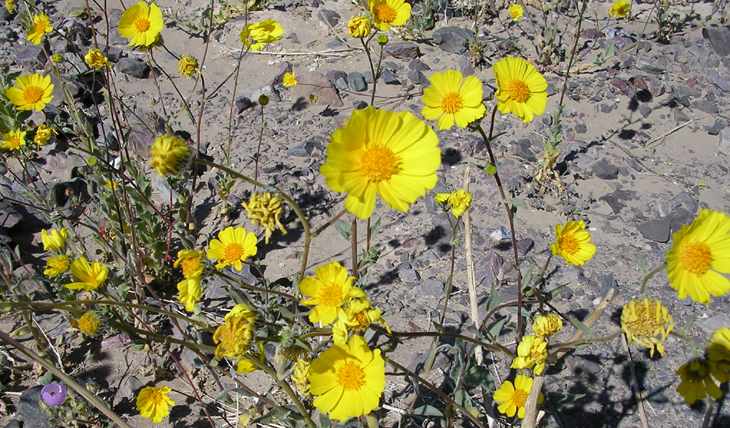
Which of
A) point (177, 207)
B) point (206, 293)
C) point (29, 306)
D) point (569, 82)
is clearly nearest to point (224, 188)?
point (177, 207)

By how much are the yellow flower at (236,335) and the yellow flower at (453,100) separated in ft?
4.46

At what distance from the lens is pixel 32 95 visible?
12.2 feet

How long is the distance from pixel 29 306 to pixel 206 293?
156cm

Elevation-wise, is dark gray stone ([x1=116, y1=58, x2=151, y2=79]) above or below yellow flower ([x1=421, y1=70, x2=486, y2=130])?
below

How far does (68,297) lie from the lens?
3236 mm

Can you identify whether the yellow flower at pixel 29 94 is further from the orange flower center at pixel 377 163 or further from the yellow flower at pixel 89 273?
the orange flower center at pixel 377 163

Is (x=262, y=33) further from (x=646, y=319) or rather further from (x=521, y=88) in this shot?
(x=646, y=319)

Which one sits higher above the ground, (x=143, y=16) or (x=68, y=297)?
(x=143, y=16)

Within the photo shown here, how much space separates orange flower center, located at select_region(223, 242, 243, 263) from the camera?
2998mm

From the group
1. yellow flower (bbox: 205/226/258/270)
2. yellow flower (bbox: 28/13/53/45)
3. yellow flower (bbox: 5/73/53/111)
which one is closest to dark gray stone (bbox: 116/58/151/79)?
yellow flower (bbox: 28/13/53/45)

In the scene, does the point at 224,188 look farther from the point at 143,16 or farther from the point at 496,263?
the point at 496,263

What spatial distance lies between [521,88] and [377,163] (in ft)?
3.64

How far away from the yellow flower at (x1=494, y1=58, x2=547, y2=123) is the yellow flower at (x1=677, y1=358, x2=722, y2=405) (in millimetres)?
1306

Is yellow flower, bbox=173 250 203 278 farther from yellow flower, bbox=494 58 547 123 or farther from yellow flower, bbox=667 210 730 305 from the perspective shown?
yellow flower, bbox=667 210 730 305
